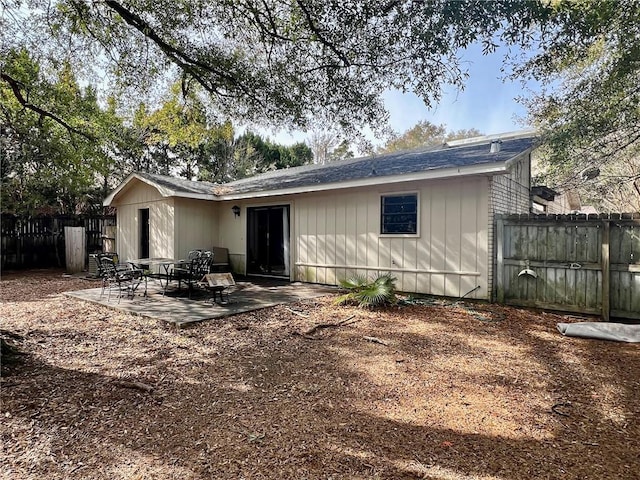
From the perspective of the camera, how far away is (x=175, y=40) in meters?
6.12

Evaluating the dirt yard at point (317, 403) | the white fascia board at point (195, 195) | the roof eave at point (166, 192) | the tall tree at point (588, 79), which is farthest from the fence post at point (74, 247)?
the tall tree at point (588, 79)

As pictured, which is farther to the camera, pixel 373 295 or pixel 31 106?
pixel 31 106

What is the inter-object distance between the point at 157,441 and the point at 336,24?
559 centimetres

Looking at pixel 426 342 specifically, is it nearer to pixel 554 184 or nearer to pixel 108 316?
pixel 108 316

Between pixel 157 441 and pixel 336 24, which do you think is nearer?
pixel 157 441

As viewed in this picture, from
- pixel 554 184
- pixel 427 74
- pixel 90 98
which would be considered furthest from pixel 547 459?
pixel 554 184

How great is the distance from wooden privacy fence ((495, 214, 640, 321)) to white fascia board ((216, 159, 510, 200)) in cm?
104

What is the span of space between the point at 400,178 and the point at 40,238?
13.2m

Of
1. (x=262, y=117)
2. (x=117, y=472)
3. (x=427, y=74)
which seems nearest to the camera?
(x=117, y=472)

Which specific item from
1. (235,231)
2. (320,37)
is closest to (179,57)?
(320,37)

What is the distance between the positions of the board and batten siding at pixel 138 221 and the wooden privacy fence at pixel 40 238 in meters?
2.05

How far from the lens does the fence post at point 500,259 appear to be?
6629mm

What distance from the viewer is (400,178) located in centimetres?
726

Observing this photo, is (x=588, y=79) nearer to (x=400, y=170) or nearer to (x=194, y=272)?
(x=400, y=170)
